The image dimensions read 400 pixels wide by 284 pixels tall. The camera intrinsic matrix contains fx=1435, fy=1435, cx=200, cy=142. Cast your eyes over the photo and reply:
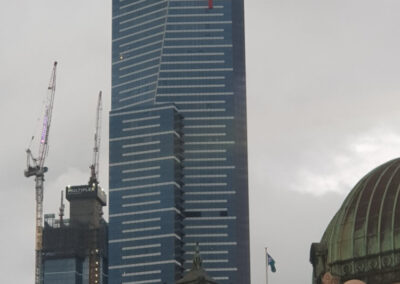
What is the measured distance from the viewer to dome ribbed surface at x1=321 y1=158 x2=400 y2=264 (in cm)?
8438

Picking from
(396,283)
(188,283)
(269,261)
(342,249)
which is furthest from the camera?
(269,261)

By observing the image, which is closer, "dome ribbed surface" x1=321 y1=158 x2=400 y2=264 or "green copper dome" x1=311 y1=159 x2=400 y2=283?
"green copper dome" x1=311 y1=159 x2=400 y2=283

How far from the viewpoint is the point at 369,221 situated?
86062mm

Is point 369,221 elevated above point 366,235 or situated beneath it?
elevated above

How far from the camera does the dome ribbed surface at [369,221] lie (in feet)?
277

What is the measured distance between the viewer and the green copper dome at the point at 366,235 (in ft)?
274

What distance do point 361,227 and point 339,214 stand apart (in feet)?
10.6

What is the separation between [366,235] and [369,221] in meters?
1.12

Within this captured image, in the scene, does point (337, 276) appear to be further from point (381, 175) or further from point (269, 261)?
point (269, 261)

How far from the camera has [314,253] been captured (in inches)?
3462

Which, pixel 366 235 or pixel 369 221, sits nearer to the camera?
pixel 366 235

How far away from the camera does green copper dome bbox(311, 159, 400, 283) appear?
83.4 m

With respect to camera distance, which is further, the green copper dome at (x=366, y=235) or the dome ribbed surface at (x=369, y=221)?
the dome ribbed surface at (x=369, y=221)

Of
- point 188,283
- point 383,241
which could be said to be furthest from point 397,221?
point 188,283
